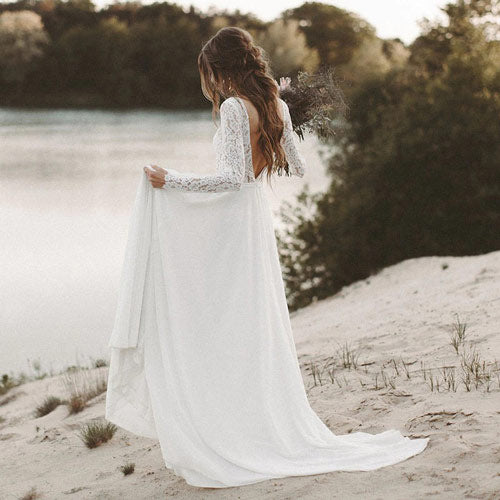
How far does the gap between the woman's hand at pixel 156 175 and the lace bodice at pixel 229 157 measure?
0.02 m

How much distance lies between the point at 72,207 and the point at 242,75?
69.7ft

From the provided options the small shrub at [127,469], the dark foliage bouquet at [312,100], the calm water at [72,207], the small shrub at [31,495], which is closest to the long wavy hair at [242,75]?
the dark foliage bouquet at [312,100]

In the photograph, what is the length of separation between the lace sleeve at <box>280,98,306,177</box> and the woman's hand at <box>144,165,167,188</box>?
69 centimetres

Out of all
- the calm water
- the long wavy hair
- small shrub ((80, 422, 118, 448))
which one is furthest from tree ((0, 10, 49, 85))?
the long wavy hair

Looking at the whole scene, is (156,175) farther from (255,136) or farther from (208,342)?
(208,342)

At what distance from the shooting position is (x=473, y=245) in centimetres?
1237

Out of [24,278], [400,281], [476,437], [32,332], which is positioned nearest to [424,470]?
[476,437]

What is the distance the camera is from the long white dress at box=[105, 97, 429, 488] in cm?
400

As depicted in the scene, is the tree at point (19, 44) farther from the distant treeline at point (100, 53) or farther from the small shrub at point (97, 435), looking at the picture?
the small shrub at point (97, 435)

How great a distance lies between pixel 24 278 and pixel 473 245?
31.9 feet

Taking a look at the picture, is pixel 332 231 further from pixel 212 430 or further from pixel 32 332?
pixel 212 430

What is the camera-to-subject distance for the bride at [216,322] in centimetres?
397

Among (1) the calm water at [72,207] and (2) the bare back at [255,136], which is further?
(1) the calm water at [72,207]

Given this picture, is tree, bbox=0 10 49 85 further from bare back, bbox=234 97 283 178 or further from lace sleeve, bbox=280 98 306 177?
bare back, bbox=234 97 283 178
